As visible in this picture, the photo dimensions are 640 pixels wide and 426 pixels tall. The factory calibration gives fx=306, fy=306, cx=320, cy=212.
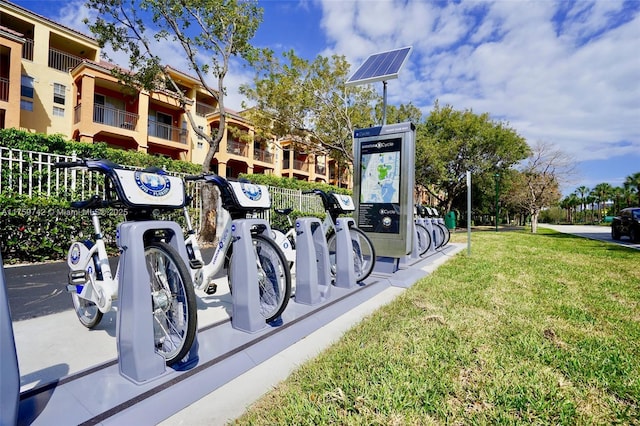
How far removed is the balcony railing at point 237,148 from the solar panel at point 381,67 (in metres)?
17.3

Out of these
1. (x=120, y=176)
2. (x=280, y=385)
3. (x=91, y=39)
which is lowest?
(x=280, y=385)

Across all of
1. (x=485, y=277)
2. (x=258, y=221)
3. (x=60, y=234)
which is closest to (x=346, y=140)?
(x=485, y=277)

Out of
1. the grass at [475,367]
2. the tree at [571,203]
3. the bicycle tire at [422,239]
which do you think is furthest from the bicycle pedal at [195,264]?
the tree at [571,203]

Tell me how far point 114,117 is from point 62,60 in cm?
348

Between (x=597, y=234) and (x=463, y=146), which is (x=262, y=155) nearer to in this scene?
(x=463, y=146)

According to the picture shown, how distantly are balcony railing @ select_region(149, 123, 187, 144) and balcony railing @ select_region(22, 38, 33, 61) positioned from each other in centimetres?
552

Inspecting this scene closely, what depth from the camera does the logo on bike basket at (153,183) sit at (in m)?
2.07

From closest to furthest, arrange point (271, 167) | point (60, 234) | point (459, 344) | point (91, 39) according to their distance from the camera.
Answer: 1. point (459, 344)
2. point (60, 234)
3. point (91, 39)
4. point (271, 167)

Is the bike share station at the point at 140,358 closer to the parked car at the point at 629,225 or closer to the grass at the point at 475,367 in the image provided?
the grass at the point at 475,367

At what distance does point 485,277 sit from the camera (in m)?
4.90

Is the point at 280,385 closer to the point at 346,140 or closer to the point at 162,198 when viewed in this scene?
the point at 162,198

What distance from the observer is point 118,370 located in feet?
6.23

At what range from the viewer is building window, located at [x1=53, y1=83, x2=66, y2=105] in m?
14.7

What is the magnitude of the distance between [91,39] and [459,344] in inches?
842
